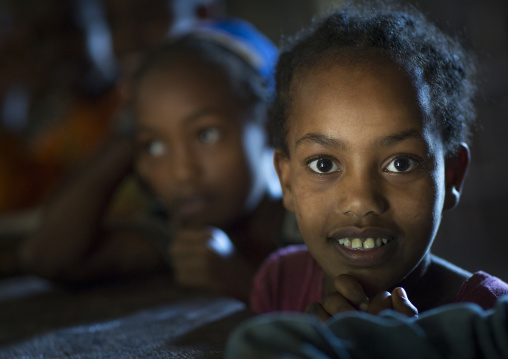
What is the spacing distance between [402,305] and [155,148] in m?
0.67

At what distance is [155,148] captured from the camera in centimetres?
104

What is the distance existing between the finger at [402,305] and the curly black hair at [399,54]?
0.19 m

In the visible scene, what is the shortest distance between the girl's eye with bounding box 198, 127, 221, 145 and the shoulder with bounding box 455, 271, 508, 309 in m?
0.58

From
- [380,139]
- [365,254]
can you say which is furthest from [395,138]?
[365,254]

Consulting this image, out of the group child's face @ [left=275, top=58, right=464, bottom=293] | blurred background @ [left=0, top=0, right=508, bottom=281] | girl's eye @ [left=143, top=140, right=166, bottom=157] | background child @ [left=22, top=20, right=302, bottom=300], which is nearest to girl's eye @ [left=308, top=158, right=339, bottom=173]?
child's face @ [left=275, top=58, right=464, bottom=293]

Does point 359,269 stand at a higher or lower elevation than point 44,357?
higher

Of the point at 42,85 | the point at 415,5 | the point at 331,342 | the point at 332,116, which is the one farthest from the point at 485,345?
the point at 42,85

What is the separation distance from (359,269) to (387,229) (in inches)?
2.3

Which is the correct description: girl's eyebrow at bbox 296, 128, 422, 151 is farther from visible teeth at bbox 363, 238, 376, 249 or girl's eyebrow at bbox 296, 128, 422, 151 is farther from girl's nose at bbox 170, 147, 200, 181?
girl's nose at bbox 170, 147, 200, 181

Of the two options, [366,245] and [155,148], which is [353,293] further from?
[155,148]

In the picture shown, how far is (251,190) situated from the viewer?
3.48 feet

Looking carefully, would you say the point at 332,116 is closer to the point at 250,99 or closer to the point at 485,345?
the point at 485,345

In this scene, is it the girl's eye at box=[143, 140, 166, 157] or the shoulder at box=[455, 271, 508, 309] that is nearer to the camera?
the shoulder at box=[455, 271, 508, 309]

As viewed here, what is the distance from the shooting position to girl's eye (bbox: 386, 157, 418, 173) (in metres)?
0.54
